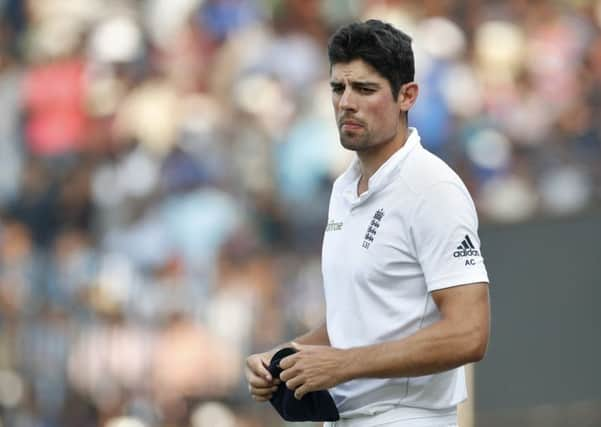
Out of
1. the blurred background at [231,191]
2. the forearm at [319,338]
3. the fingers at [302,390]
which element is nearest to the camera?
the fingers at [302,390]

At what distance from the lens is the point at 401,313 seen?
164 inches

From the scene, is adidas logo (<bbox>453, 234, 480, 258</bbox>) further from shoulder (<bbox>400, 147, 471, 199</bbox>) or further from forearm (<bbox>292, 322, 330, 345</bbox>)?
forearm (<bbox>292, 322, 330, 345</bbox>)

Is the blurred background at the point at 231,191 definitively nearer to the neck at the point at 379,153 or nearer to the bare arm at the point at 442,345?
the neck at the point at 379,153

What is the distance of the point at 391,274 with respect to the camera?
163 inches

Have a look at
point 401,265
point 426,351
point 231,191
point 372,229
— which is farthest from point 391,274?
point 231,191

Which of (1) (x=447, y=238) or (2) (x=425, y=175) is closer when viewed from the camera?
(1) (x=447, y=238)

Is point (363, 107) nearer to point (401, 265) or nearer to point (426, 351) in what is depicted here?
point (401, 265)

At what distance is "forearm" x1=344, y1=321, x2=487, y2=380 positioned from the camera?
3.96 m

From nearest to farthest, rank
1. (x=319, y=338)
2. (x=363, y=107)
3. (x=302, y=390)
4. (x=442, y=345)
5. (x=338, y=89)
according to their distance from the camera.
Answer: (x=442, y=345), (x=302, y=390), (x=363, y=107), (x=338, y=89), (x=319, y=338)

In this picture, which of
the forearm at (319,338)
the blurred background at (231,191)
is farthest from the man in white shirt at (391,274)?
the blurred background at (231,191)

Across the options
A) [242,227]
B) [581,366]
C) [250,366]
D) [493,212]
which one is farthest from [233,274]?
[250,366]

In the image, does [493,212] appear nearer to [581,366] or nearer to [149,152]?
[581,366]

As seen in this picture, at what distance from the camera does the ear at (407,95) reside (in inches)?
167

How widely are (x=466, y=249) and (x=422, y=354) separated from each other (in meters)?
0.32
